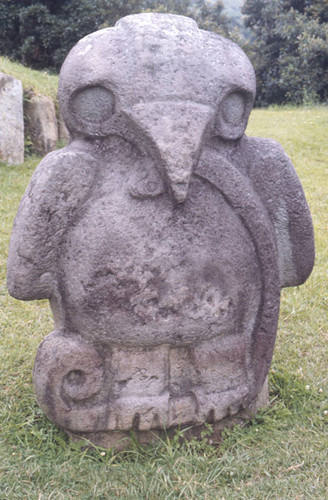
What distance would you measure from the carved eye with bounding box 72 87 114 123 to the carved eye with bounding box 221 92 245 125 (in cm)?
42

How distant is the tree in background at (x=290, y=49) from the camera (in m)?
11.5

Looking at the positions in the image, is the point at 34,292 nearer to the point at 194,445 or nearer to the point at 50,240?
the point at 50,240

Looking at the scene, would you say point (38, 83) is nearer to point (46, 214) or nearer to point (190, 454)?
point (46, 214)

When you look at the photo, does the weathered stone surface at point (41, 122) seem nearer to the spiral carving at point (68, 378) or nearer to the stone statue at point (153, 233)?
the stone statue at point (153, 233)

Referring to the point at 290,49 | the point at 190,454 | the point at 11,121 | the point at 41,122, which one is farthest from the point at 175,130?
the point at 290,49

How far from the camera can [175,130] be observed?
183 centimetres

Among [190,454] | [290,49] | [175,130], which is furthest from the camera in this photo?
[290,49]

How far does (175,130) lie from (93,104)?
308 millimetres

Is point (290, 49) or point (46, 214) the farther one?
point (290, 49)

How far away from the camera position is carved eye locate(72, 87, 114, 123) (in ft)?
6.12

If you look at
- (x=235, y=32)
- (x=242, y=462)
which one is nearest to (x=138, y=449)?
(x=242, y=462)

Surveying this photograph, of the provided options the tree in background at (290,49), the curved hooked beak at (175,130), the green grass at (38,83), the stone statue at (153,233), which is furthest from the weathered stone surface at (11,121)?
the tree in background at (290,49)

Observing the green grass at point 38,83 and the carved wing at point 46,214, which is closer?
the carved wing at point 46,214

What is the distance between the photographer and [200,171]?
76.0 inches
